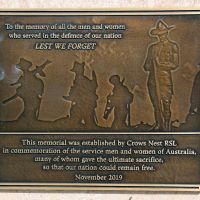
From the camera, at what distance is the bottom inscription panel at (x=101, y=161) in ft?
13.4

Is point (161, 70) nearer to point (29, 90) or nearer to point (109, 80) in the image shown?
point (109, 80)

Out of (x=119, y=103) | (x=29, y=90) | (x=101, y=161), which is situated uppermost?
(x=29, y=90)

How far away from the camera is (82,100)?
4.12 meters

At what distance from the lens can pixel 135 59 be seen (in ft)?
13.4

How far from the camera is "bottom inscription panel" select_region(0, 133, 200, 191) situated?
4074 millimetres

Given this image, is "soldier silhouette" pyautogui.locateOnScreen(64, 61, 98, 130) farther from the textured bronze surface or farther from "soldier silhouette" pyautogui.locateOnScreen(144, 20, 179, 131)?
"soldier silhouette" pyautogui.locateOnScreen(144, 20, 179, 131)

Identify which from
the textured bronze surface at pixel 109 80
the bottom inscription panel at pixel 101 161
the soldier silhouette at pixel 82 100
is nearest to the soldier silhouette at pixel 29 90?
the textured bronze surface at pixel 109 80

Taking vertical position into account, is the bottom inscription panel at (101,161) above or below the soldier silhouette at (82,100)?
below

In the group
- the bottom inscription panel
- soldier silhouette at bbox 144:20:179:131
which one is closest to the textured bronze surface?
soldier silhouette at bbox 144:20:179:131

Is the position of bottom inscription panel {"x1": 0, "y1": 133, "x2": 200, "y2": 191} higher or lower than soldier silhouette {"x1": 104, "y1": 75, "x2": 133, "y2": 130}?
lower

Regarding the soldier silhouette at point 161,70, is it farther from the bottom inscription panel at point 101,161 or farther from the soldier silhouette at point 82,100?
the soldier silhouette at point 82,100

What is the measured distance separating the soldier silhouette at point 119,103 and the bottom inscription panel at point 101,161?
13cm

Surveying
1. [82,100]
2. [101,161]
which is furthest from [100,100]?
[101,161]

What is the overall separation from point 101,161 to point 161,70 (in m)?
0.95
